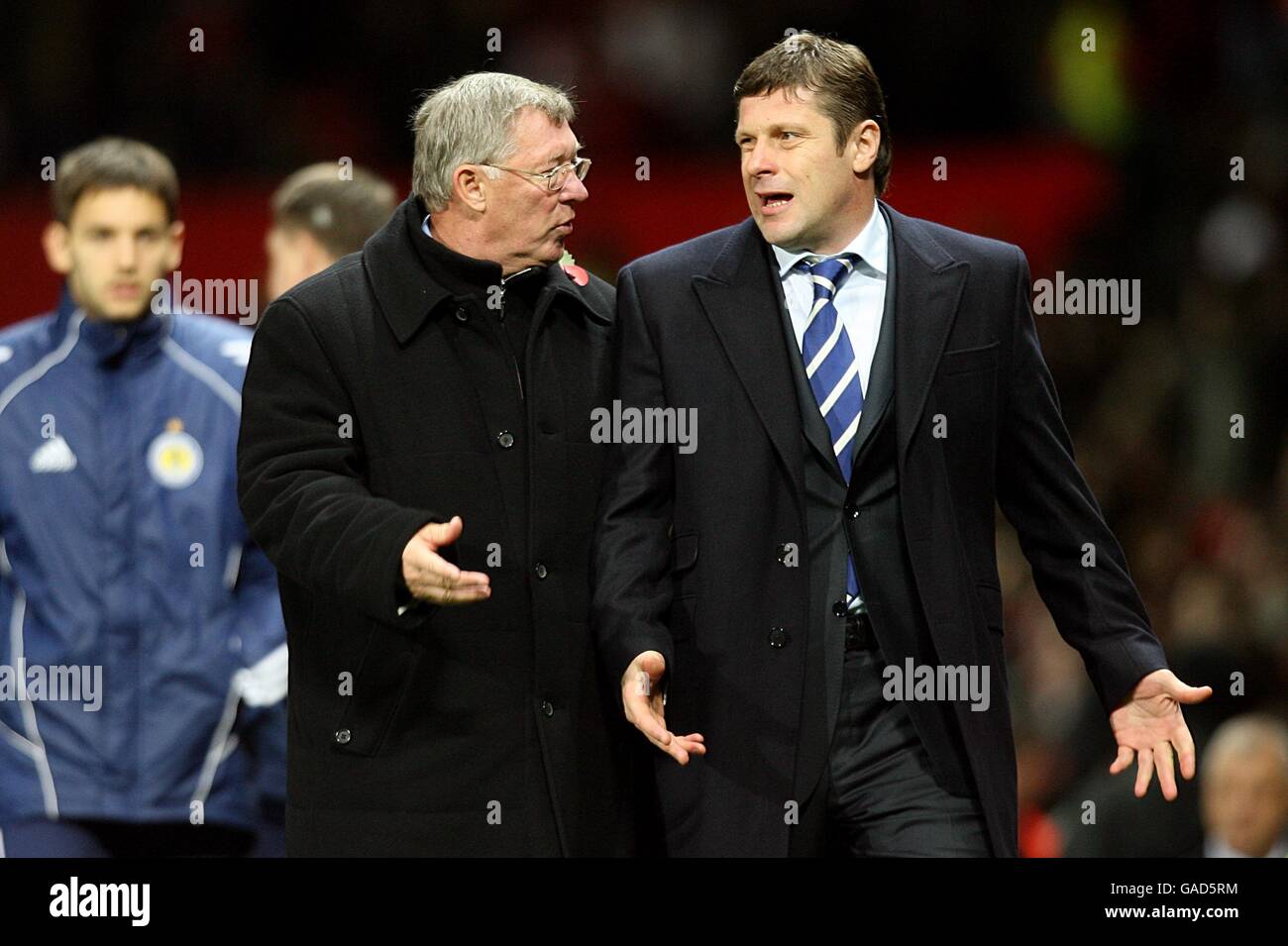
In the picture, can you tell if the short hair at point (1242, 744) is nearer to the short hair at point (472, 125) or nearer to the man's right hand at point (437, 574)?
the short hair at point (472, 125)

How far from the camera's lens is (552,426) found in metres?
3.82

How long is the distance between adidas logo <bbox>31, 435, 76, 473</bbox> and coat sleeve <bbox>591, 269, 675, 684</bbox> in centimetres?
148

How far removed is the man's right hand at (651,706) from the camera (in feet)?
11.2

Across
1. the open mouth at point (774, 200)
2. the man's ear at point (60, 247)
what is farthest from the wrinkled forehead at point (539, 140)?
the man's ear at point (60, 247)

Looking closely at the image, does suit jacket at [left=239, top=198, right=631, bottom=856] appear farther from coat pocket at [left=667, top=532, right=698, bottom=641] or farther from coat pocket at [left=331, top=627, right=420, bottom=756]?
coat pocket at [left=667, top=532, right=698, bottom=641]

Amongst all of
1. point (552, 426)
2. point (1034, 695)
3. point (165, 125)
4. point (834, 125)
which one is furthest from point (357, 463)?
point (165, 125)

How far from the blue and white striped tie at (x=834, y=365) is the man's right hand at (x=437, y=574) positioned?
662 millimetres

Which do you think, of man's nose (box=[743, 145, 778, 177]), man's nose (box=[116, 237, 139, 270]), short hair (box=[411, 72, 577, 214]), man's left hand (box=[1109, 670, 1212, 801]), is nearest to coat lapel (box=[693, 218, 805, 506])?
man's nose (box=[743, 145, 778, 177])

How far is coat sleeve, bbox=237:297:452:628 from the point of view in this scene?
3.51 m

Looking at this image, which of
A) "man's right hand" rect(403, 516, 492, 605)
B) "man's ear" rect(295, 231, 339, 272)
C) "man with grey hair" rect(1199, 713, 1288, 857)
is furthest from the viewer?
"man with grey hair" rect(1199, 713, 1288, 857)

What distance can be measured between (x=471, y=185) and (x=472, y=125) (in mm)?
122

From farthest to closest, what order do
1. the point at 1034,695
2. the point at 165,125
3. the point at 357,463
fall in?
the point at 165,125, the point at 1034,695, the point at 357,463
